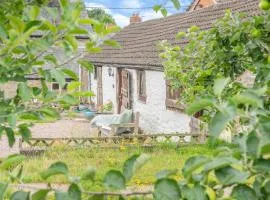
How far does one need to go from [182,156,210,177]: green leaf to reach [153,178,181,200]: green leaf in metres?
0.04

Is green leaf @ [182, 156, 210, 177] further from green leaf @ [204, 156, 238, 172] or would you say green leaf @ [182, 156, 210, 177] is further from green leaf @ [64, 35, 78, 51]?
green leaf @ [64, 35, 78, 51]

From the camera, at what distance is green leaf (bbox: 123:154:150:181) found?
1.27m

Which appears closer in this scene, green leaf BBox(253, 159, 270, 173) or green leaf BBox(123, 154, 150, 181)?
green leaf BBox(253, 159, 270, 173)

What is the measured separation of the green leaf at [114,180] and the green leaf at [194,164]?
0.51ft

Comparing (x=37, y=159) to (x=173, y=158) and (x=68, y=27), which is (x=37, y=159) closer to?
(x=173, y=158)

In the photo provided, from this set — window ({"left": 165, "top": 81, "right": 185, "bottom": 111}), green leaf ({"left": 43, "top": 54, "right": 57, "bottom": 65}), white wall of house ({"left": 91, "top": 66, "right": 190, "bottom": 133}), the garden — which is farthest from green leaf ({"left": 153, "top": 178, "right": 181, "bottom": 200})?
window ({"left": 165, "top": 81, "right": 185, "bottom": 111})

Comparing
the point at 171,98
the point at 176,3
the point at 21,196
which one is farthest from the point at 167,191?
the point at 171,98

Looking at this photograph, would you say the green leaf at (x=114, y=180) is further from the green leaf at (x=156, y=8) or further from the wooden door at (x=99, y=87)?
the wooden door at (x=99, y=87)

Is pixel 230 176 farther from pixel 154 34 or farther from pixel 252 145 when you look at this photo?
pixel 154 34

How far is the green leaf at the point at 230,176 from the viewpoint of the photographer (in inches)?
43.1

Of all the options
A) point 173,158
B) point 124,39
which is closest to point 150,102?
point 173,158

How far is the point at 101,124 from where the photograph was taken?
766 inches

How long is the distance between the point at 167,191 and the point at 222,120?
A: 21cm

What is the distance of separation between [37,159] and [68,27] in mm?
11418
